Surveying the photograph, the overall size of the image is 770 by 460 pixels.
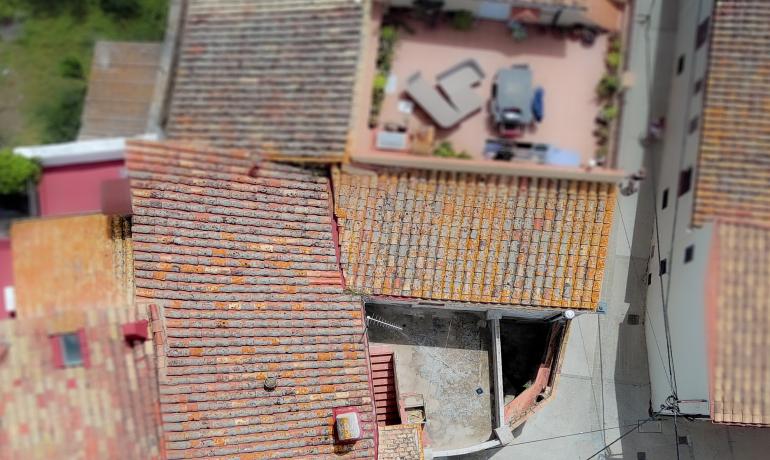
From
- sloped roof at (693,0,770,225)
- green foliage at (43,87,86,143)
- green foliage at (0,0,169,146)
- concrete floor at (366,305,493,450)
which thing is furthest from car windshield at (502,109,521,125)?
green foliage at (43,87,86,143)

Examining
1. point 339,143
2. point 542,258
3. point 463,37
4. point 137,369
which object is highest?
point 463,37

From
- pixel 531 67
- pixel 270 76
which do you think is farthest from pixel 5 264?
pixel 531 67

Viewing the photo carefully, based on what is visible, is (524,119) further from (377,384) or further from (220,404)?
(220,404)

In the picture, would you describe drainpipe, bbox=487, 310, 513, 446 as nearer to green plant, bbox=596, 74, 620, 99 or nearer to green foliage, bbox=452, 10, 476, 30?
green plant, bbox=596, 74, 620, 99

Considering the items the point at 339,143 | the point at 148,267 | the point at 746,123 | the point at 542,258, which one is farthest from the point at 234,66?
the point at 746,123

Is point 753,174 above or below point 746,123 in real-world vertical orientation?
below

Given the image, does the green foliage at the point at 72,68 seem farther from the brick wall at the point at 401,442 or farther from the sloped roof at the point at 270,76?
the brick wall at the point at 401,442

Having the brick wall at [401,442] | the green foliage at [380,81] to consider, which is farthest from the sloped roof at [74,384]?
the green foliage at [380,81]

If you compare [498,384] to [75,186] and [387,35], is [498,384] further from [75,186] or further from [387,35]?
[75,186]
